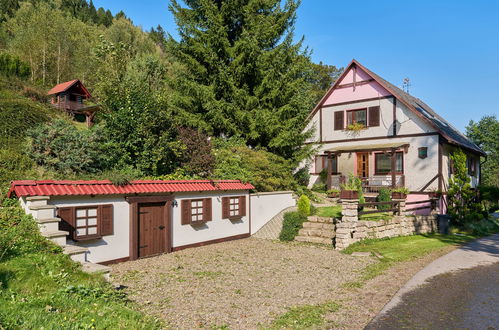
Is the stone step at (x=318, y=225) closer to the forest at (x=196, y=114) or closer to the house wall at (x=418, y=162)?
the forest at (x=196, y=114)

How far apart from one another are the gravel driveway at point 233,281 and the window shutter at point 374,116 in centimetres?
1357

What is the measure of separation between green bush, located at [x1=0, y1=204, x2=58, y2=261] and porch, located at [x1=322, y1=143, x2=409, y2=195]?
1916 centimetres

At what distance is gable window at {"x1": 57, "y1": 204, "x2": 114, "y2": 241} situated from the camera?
9.58 meters

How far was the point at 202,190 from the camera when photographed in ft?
45.5

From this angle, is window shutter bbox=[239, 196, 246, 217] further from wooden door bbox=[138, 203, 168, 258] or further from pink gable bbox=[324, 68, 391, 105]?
pink gable bbox=[324, 68, 391, 105]

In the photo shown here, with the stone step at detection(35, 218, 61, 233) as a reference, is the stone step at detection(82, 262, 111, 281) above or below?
below

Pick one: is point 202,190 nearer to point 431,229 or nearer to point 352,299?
point 352,299

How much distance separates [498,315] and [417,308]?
56.9 inches

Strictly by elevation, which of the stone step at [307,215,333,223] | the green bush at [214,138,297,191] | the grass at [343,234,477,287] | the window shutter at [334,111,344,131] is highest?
the window shutter at [334,111,344,131]

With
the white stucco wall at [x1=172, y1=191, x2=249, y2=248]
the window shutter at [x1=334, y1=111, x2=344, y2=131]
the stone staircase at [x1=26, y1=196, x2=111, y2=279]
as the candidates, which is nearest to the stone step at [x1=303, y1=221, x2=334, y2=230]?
the white stucco wall at [x1=172, y1=191, x2=249, y2=248]

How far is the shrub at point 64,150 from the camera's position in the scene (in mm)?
12761

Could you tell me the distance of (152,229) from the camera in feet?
39.6

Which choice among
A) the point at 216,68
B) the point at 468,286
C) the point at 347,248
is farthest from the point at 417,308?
the point at 216,68

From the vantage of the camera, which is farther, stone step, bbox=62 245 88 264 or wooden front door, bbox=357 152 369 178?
wooden front door, bbox=357 152 369 178
